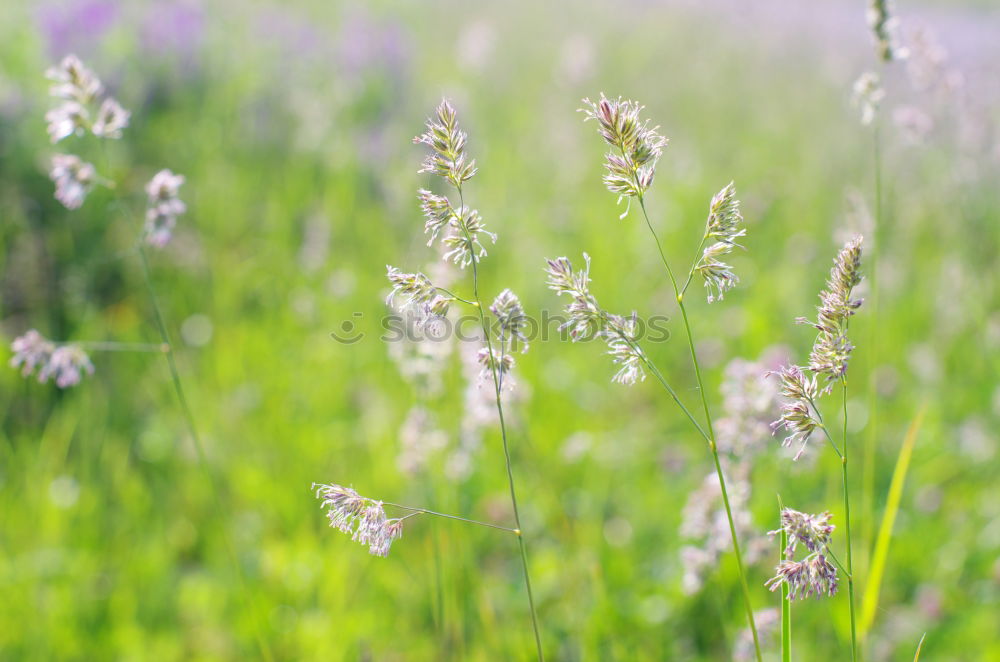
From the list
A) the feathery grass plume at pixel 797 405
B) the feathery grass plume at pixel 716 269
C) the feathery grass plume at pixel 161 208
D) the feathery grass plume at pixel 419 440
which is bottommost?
the feathery grass plume at pixel 797 405

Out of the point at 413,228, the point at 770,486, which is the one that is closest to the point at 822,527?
the point at 770,486

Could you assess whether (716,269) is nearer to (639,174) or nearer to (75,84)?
(639,174)

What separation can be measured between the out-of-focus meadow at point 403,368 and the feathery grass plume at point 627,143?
3.39 feet

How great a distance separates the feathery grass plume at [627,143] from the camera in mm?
1109

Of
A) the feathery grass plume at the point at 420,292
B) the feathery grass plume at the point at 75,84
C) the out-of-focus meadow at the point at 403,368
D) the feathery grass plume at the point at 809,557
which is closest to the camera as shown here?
the feathery grass plume at the point at 809,557

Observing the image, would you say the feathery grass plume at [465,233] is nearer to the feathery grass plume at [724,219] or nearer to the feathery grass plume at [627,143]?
A: the feathery grass plume at [627,143]

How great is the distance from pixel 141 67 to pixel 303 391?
3.50m

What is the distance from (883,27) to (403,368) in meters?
1.50

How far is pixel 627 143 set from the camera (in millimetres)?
1131

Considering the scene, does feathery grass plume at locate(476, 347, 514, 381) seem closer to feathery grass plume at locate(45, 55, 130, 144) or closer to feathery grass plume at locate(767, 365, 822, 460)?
feathery grass plume at locate(767, 365, 822, 460)

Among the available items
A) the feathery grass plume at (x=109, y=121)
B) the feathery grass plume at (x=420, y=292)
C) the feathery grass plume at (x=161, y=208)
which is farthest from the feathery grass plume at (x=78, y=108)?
the feathery grass plume at (x=420, y=292)

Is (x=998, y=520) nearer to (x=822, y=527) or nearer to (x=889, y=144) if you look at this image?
(x=822, y=527)

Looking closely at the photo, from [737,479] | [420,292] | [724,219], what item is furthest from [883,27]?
[420,292]

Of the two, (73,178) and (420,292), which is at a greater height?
(73,178)
